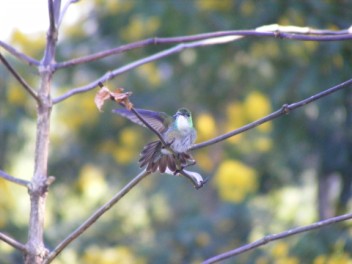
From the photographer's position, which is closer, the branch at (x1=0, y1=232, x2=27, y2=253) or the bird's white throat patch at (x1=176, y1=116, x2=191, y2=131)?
the branch at (x1=0, y1=232, x2=27, y2=253)

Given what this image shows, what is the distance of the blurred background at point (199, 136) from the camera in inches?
226

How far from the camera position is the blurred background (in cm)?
575

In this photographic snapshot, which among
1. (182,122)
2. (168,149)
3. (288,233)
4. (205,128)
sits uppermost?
(205,128)

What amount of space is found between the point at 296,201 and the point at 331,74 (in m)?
2.30

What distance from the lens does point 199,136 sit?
6.54m

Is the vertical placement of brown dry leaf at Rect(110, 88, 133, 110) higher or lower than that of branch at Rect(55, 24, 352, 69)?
lower

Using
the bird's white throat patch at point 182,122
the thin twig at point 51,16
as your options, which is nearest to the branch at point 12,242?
the thin twig at point 51,16

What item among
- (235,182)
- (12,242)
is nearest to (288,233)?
(12,242)

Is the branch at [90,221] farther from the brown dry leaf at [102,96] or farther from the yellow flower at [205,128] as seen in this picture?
the yellow flower at [205,128]

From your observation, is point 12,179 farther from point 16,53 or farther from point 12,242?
point 16,53

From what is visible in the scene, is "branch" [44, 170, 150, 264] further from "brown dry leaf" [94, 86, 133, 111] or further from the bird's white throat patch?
the bird's white throat patch

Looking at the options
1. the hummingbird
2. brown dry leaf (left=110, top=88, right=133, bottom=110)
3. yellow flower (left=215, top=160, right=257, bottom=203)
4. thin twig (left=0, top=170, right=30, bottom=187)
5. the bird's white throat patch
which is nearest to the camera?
brown dry leaf (left=110, top=88, right=133, bottom=110)

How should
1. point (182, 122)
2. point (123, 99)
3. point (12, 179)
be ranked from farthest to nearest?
point (182, 122), point (12, 179), point (123, 99)

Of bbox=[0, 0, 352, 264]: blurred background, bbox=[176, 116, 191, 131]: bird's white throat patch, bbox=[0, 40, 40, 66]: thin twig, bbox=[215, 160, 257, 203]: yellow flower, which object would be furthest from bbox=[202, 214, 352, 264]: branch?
bbox=[215, 160, 257, 203]: yellow flower
